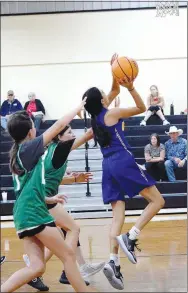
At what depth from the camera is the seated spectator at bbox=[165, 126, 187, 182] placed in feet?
34.0

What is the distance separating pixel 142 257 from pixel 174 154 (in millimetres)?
4678

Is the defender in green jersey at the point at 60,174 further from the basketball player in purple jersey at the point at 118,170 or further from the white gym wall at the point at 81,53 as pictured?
the white gym wall at the point at 81,53

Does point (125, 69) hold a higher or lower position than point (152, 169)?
higher

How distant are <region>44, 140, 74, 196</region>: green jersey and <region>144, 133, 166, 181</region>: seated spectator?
586 cm

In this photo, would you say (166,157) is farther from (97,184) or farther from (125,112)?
(125,112)

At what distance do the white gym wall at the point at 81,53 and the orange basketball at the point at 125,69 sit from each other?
30.6ft

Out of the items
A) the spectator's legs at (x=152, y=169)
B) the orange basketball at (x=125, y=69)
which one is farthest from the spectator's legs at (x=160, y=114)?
the orange basketball at (x=125, y=69)

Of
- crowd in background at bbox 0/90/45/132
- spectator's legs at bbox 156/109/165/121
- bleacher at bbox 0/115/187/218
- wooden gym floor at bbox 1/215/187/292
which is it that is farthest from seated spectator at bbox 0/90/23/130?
wooden gym floor at bbox 1/215/187/292

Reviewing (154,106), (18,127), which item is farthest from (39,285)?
(154,106)

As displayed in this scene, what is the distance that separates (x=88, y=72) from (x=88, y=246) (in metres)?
8.33

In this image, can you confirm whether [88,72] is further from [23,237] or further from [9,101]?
[23,237]

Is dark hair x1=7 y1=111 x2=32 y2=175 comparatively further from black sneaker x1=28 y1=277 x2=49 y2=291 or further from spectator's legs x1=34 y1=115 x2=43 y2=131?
spectator's legs x1=34 y1=115 x2=43 y2=131

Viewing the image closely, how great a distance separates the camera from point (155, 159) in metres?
10.5

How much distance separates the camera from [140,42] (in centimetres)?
1457
